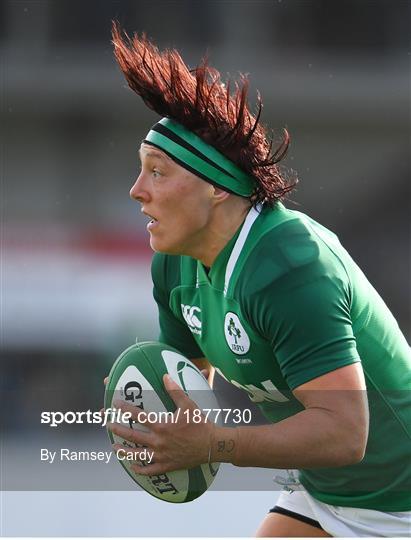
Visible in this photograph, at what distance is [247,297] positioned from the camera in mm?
2734

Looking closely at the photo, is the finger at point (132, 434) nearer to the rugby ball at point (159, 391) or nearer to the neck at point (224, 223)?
the rugby ball at point (159, 391)

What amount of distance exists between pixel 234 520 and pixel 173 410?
5.43 feet

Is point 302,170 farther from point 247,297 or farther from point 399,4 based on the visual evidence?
point 247,297

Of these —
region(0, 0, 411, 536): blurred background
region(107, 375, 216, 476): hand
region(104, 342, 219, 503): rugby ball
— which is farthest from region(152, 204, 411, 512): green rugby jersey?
region(0, 0, 411, 536): blurred background

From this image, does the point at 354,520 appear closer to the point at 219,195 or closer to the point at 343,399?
the point at 343,399

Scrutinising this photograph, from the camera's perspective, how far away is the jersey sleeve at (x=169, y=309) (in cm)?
321

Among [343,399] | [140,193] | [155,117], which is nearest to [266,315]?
[343,399]

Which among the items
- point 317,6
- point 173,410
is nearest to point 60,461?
point 173,410

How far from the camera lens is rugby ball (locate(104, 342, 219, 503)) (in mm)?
2965

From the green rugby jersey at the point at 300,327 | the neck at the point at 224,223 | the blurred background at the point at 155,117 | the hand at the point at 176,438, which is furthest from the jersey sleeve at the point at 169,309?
the blurred background at the point at 155,117

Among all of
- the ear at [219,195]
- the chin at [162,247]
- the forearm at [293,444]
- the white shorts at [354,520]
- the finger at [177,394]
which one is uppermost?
the ear at [219,195]

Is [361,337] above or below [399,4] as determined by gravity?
below

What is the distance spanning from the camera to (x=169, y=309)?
131 inches

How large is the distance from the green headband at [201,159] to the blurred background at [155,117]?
699 cm
